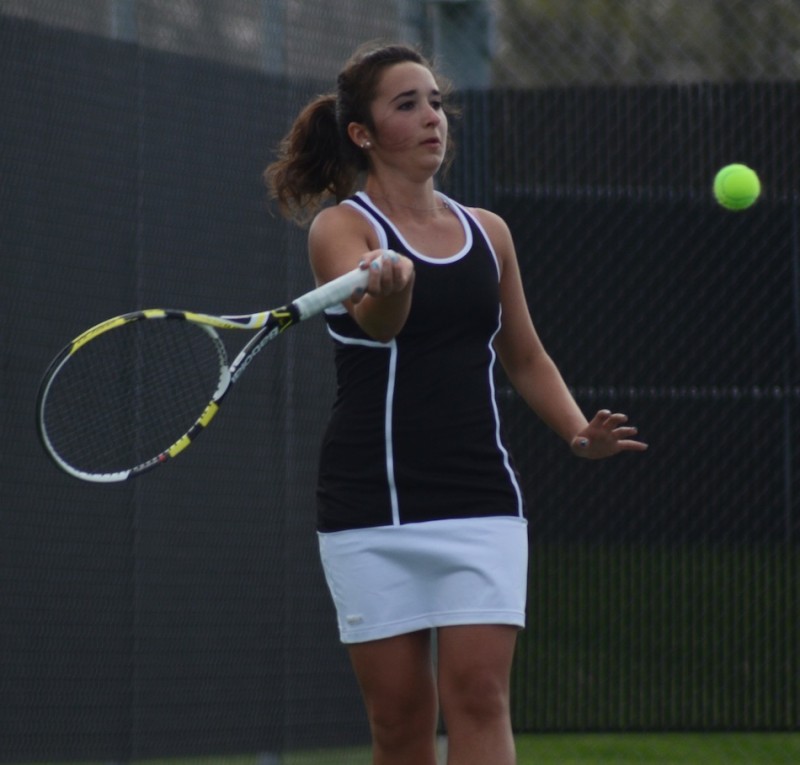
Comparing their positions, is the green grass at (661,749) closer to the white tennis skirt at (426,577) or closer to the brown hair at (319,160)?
the white tennis skirt at (426,577)

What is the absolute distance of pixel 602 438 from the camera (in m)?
3.28

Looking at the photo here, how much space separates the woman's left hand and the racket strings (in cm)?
116

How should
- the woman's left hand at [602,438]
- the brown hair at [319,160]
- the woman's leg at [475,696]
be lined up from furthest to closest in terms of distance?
the brown hair at [319,160], the woman's left hand at [602,438], the woman's leg at [475,696]

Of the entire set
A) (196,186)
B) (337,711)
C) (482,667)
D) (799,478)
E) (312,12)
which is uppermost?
A: (312,12)

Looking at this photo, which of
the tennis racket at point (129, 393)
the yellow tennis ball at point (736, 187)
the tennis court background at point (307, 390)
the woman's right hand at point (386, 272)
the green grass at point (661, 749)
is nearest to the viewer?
the woman's right hand at point (386, 272)

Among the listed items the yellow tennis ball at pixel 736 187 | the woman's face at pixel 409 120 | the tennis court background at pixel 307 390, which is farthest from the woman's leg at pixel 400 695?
the yellow tennis ball at pixel 736 187

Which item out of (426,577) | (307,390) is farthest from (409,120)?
(307,390)

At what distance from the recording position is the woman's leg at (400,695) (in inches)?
124

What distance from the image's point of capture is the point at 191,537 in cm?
476

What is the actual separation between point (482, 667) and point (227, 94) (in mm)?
2377

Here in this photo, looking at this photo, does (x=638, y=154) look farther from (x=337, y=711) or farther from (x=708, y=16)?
(x=708, y=16)

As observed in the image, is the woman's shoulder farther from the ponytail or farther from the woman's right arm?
the ponytail

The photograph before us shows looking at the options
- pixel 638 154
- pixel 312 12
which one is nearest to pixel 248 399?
pixel 312 12

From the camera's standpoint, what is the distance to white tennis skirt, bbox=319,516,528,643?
10.2 feet
